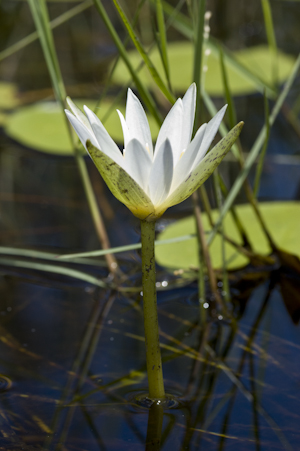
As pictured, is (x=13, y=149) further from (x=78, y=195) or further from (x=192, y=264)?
(x=192, y=264)

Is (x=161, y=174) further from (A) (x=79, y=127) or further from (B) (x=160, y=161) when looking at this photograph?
(A) (x=79, y=127)

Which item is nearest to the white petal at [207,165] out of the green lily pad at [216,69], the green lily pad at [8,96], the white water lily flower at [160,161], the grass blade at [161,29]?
the white water lily flower at [160,161]

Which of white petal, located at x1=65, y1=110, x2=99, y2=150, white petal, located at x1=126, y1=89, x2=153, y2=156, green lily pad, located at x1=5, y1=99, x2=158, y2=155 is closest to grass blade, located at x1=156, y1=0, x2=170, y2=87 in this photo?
white petal, located at x1=126, y1=89, x2=153, y2=156

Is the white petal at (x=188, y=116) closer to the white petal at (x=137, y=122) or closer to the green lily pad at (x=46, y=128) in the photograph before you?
the white petal at (x=137, y=122)

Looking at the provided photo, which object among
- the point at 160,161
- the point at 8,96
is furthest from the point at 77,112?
the point at 8,96

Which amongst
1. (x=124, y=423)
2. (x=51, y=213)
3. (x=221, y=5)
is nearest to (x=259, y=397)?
(x=124, y=423)

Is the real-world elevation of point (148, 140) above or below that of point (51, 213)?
below
